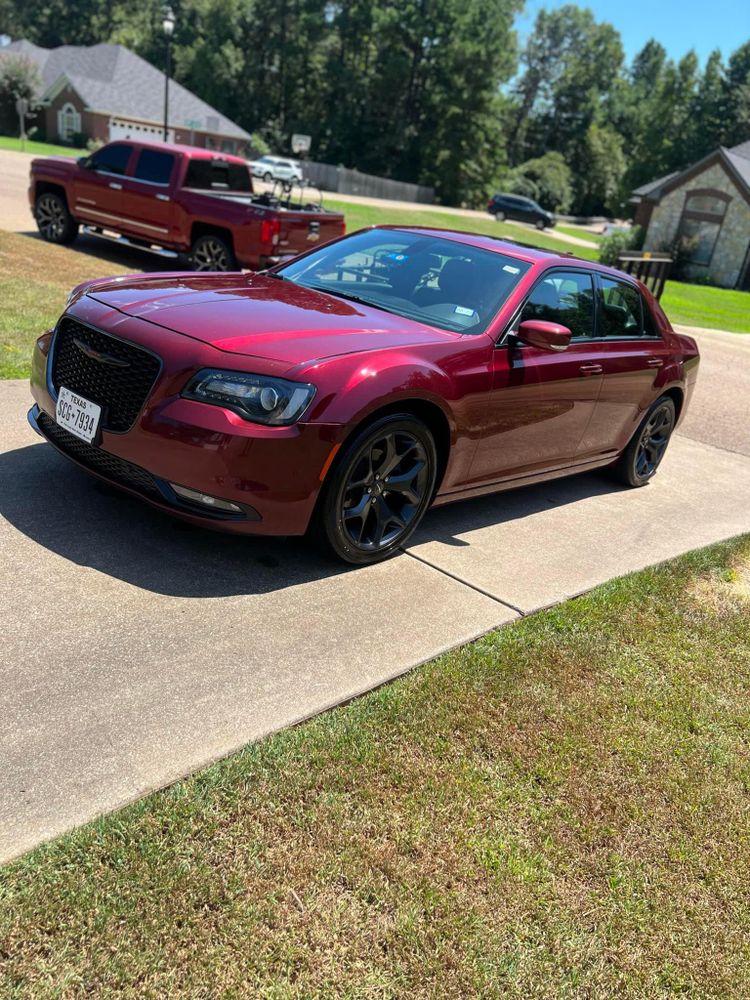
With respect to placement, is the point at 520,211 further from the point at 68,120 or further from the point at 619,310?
the point at 619,310

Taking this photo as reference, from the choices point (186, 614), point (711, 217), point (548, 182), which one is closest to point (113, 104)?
point (711, 217)

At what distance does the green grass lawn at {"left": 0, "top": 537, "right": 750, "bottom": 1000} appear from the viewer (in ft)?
6.98

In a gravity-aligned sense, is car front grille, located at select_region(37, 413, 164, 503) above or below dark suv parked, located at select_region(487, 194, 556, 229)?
below

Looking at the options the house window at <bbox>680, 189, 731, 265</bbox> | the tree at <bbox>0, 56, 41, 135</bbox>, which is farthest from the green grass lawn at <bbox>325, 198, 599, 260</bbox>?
the tree at <bbox>0, 56, 41, 135</bbox>

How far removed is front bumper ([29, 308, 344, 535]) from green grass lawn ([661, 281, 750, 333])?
17462 millimetres

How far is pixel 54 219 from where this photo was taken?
1355 cm

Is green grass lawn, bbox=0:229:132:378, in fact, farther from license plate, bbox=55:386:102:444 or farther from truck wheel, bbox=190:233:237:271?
license plate, bbox=55:386:102:444

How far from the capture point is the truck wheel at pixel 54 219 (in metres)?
13.4

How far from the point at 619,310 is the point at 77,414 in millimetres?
3722

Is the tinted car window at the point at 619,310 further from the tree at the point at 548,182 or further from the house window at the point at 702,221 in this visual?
the tree at the point at 548,182

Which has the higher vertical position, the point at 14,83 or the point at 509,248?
the point at 14,83

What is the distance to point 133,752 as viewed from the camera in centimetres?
273

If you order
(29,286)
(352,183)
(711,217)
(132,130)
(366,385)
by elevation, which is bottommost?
(29,286)

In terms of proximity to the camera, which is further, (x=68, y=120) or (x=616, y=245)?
(x=68, y=120)
